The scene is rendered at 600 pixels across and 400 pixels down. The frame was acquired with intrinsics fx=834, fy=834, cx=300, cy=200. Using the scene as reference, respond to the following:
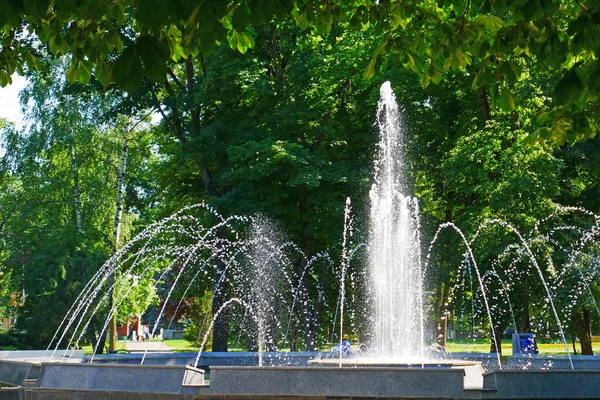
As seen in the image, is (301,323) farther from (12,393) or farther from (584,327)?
(12,393)

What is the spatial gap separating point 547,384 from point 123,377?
5.21 meters

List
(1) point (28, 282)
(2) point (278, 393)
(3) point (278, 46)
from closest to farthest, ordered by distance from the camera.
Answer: (2) point (278, 393) < (3) point (278, 46) < (1) point (28, 282)

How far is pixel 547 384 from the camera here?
9.10 m

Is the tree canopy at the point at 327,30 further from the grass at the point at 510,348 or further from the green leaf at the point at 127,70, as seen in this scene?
the grass at the point at 510,348

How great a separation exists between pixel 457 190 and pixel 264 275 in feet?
19.7

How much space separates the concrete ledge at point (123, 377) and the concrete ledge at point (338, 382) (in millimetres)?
314

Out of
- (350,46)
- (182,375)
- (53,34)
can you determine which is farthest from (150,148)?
(53,34)

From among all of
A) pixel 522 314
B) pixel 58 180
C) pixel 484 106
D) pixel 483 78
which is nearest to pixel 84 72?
pixel 483 78

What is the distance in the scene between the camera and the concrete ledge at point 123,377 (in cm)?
1022

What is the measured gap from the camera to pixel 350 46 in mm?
23719

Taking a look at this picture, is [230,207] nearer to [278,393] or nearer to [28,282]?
[28,282]

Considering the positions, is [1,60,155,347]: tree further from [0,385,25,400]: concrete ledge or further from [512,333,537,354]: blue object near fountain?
[0,385,25,400]: concrete ledge

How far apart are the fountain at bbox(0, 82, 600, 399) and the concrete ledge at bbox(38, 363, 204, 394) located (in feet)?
0.04

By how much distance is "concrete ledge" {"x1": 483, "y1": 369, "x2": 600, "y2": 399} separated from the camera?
910 centimetres
